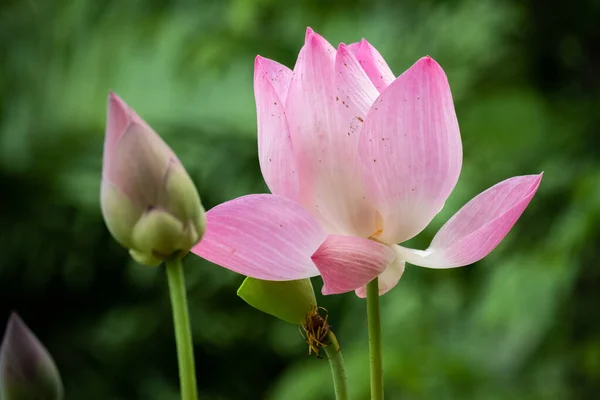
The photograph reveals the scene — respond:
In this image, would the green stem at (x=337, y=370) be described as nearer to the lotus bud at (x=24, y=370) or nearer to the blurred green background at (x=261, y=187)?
the lotus bud at (x=24, y=370)

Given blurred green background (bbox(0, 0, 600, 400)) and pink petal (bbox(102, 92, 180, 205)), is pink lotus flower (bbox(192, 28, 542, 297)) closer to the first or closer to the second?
pink petal (bbox(102, 92, 180, 205))

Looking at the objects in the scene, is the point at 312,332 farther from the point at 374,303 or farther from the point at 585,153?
the point at 585,153

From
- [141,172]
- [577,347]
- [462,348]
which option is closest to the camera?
[141,172]

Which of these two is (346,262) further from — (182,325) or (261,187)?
(261,187)

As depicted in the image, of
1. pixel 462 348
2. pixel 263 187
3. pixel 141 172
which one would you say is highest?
pixel 141 172

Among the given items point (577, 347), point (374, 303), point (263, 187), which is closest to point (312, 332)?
point (374, 303)

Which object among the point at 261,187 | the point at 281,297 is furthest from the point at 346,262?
the point at 261,187
